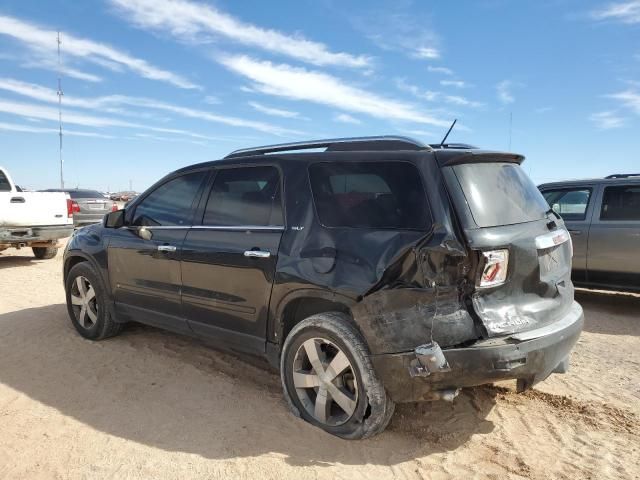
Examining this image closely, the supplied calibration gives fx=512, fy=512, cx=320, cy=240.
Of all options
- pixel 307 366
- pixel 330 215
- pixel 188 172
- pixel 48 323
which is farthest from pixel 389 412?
pixel 48 323

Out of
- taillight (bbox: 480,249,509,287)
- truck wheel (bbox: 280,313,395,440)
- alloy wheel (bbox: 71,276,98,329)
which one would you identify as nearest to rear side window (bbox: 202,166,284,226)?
truck wheel (bbox: 280,313,395,440)

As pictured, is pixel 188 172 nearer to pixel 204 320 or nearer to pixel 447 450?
pixel 204 320

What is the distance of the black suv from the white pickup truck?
287 inches

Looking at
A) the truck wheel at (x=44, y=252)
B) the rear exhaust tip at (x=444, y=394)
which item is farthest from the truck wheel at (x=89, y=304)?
the truck wheel at (x=44, y=252)

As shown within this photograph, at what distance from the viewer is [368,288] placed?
3.00 m

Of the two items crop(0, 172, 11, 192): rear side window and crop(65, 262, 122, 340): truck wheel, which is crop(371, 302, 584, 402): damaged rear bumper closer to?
crop(65, 262, 122, 340): truck wheel

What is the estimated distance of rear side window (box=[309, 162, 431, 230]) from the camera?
3041mm

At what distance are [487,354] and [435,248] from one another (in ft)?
2.10

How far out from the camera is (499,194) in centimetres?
327

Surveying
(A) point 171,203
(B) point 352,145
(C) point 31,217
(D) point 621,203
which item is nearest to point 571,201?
(D) point 621,203

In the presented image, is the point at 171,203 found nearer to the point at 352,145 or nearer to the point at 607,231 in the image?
the point at 352,145

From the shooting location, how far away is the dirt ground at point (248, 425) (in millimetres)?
2891

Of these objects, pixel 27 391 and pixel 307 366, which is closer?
pixel 307 366

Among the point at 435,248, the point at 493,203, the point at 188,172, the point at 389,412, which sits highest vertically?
the point at 188,172
